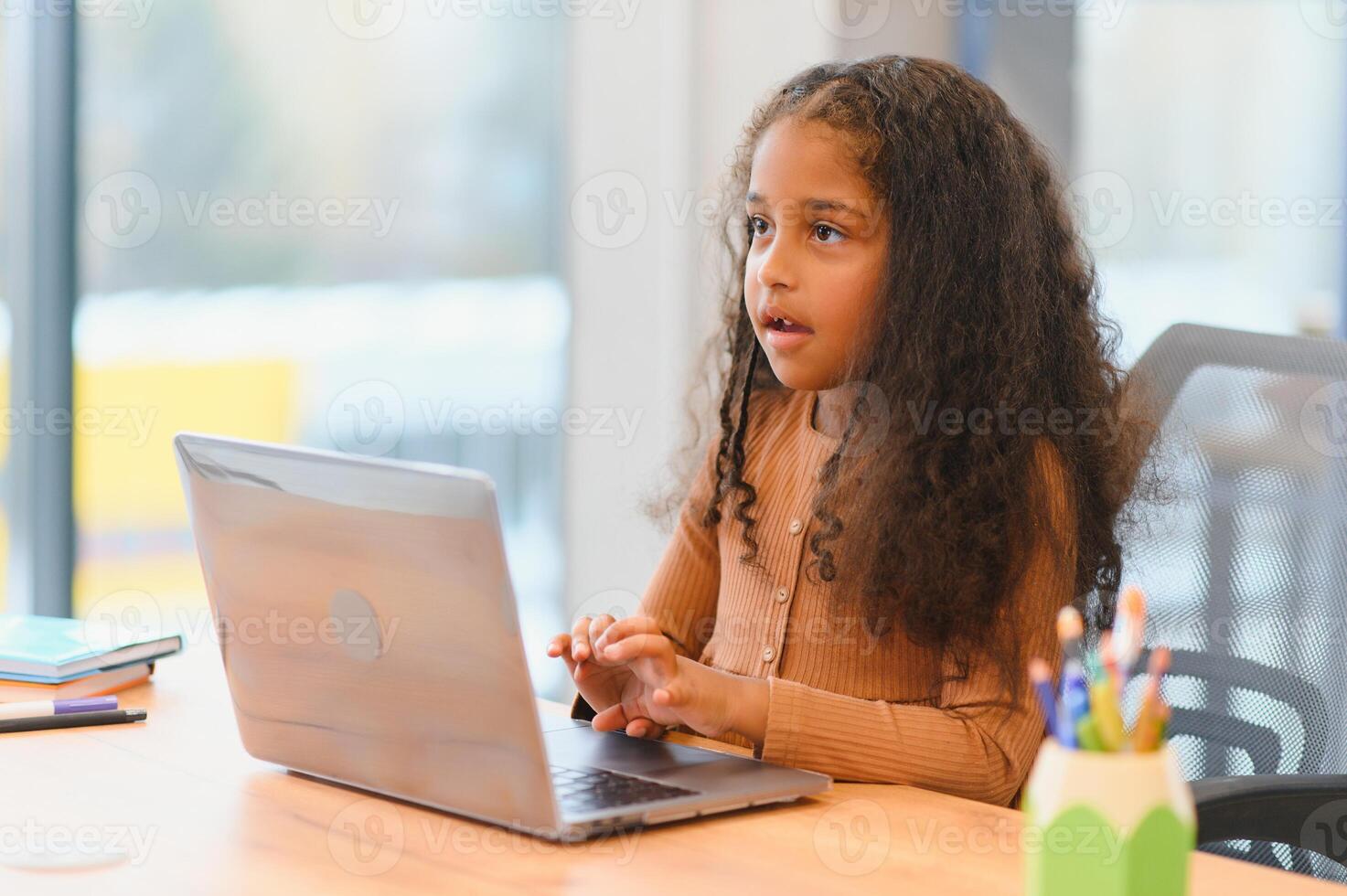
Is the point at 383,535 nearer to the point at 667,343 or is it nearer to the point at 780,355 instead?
the point at 780,355

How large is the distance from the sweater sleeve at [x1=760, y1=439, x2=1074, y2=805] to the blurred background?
153 cm

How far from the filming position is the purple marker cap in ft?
4.03

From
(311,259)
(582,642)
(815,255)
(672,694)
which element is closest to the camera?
(672,694)

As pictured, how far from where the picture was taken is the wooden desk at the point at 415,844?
2.87ft

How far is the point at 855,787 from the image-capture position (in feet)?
3.62

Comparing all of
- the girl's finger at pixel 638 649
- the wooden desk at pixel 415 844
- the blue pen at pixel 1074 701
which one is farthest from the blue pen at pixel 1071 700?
the girl's finger at pixel 638 649

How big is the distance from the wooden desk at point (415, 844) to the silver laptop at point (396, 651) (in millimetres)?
25

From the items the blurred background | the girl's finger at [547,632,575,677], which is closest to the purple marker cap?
the girl's finger at [547,632,575,677]

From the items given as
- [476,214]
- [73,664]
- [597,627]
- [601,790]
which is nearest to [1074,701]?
[601,790]

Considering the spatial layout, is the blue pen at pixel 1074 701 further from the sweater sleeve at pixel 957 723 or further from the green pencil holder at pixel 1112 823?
the sweater sleeve at pixel 957 723

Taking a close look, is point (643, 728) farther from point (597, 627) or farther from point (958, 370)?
point (958, 370)

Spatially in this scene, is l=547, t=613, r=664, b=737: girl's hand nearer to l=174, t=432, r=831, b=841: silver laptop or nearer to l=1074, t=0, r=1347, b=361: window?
l=174, t=432, r=831, b=841: silver laptop

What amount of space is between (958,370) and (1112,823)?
691 mm

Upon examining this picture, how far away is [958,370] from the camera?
133 cm
